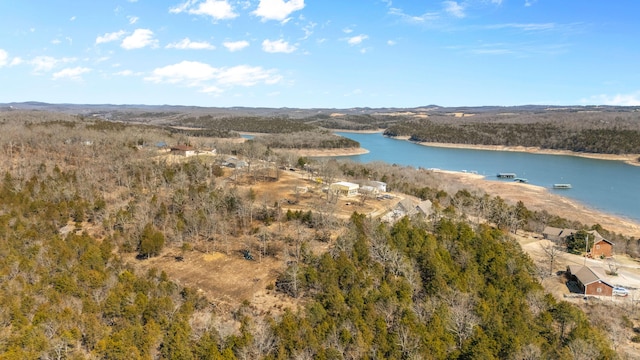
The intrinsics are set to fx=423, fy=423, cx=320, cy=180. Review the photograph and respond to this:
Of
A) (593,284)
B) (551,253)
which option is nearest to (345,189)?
(551,253)

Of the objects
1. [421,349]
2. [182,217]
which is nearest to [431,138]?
[182,217]

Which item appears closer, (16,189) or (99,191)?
(16,189)

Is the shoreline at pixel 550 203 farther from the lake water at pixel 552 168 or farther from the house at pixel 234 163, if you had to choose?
the house at pixel 234 163

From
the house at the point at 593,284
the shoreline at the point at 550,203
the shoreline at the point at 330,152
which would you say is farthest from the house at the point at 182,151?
the house at the point at 593,284

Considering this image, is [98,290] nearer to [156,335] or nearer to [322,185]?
[156,335]

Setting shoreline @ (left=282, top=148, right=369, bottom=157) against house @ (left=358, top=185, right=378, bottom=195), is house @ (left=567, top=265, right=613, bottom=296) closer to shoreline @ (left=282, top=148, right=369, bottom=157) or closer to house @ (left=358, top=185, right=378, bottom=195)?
house @ (left=358, top=185, right=378, bottom=195)

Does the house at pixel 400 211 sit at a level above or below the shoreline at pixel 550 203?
above

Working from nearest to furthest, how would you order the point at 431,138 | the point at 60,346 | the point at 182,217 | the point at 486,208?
1. the point at 60,346
2. the point at 182,217
3. the point at 486,208
4. the point at 431,138

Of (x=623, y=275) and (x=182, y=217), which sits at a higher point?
(x=182, y=217)
